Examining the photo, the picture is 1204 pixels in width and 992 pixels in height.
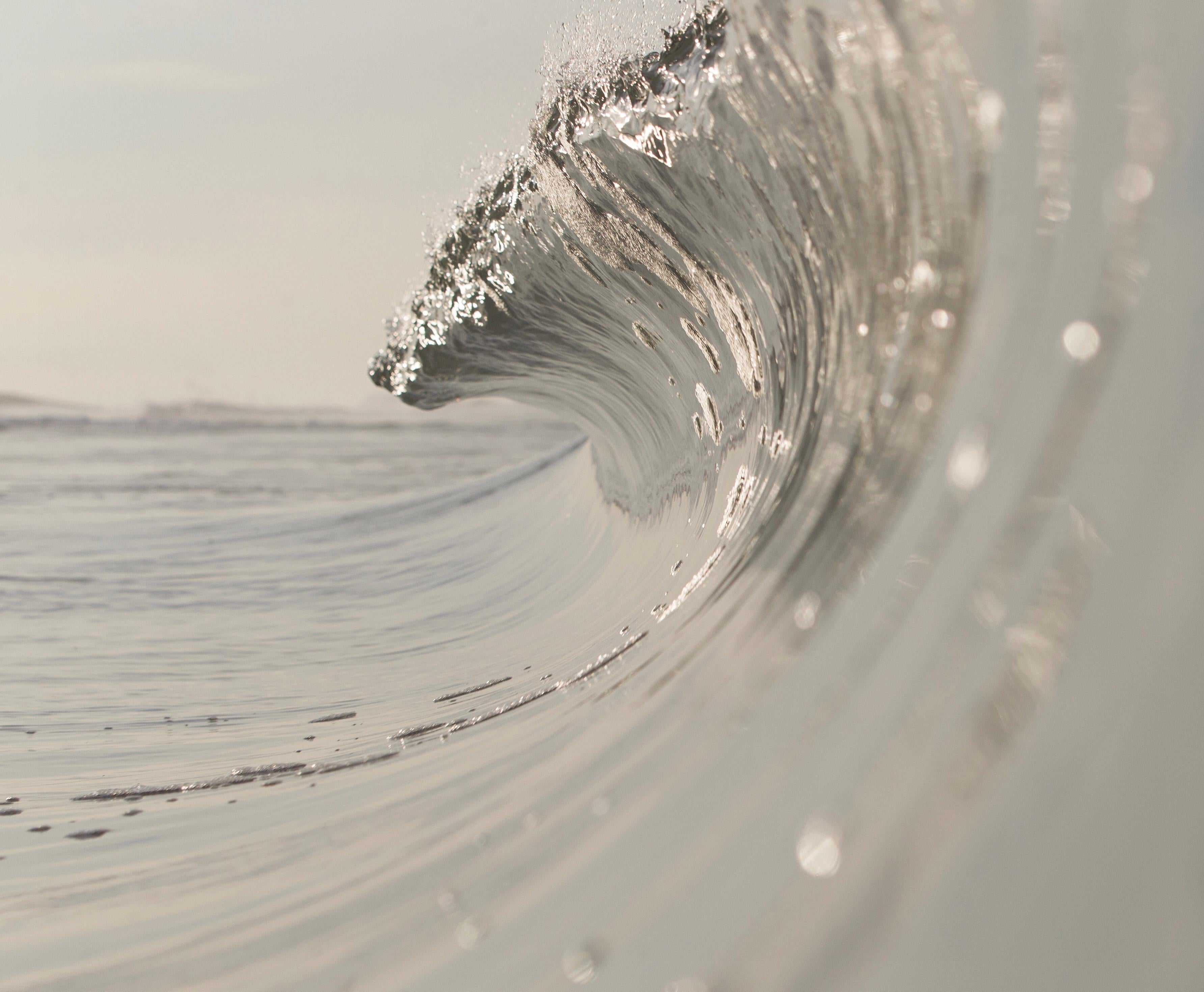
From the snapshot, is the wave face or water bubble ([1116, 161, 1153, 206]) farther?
the wave face

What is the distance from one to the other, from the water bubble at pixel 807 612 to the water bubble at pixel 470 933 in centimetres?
18

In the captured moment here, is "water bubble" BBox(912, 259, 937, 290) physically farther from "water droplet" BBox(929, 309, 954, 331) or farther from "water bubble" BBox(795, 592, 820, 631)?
"water bubble" BBox(795, 592, 820, 631)

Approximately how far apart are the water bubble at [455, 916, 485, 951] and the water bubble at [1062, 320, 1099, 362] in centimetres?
31

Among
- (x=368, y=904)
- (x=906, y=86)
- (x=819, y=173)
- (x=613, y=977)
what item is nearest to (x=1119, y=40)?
(x=906, y=86)

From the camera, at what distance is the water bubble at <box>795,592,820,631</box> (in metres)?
0.36

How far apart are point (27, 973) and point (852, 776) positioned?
444 millimetres

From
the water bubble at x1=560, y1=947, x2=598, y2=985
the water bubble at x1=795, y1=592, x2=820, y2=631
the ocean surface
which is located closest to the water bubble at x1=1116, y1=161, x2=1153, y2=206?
the ocean surface

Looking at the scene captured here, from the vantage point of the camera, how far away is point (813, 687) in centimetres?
33

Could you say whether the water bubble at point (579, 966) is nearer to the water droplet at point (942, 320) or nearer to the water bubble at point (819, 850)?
the water bubble at point (819, 850)

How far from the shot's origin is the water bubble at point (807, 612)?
36 centimetres

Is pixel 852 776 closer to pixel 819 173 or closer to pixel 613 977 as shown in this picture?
pixel 613 977

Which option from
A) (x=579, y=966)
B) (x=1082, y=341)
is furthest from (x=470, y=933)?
(x=1082, y=341)

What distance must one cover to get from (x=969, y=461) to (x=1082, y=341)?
55 millimetres

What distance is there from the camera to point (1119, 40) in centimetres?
31
